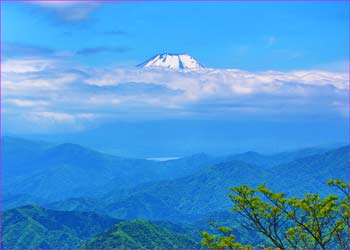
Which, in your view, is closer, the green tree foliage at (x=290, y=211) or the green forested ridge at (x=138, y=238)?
the green tree foliage at (x=290, y=211)

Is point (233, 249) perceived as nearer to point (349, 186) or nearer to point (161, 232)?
point (349, 186)

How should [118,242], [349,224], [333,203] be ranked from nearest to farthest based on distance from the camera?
[333,203], [349,224], [118,242]

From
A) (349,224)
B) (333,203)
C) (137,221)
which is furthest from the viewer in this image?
(137,221)

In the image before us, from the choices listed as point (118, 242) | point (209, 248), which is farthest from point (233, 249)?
point (118, 242)

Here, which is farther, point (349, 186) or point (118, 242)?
point (118, 242)

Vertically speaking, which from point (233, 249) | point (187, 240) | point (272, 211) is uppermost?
point (272, 211)

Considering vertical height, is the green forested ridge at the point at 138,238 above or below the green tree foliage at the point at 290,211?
below

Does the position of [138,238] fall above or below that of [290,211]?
below

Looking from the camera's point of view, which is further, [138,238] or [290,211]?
[138,238]

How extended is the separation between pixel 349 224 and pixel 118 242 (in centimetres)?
13313

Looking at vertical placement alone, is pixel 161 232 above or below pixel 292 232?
below

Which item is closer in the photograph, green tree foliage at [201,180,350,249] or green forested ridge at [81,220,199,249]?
green tree foliage at [201,180,350,249]

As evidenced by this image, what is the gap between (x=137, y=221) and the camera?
17012 centimetres

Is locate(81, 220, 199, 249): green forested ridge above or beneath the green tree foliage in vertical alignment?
beneath
